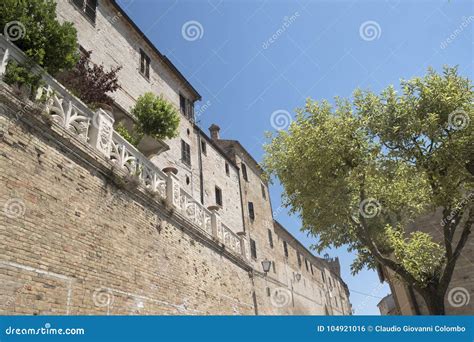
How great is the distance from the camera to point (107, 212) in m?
7.94

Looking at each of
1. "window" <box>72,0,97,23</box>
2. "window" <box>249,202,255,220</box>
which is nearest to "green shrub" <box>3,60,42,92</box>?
"window" <box>72,0,97,23</box>

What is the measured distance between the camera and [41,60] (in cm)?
761

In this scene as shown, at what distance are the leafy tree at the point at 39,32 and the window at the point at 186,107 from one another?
11.3 metres

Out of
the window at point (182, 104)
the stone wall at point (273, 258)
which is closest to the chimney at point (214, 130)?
the stone wall at point (273, 258)

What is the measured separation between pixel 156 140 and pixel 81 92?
12.1 ft

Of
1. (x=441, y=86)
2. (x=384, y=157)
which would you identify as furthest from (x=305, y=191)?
(x=441, y=86)

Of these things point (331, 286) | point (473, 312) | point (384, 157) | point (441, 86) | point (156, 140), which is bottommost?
point (473, 312)

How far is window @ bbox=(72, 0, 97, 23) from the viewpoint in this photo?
13.4 metres

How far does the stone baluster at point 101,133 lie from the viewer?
8.19 metres

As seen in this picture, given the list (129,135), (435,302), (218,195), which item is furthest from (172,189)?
(218,195)

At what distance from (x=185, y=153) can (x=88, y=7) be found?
773 centimetres

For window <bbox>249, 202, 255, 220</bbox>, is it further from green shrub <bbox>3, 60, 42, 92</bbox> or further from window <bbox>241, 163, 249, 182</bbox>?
green shrub <bbox>3, 60, 42, 92</bbox>
